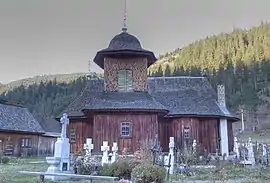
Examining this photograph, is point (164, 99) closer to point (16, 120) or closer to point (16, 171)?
point (16, 171)

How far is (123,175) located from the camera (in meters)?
15.1

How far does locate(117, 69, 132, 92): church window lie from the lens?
27.6m

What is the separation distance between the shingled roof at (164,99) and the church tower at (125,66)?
658 millimetres

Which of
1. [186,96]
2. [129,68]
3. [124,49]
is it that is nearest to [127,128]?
[129,68]

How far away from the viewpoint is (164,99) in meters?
29.7

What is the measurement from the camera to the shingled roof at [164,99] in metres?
25.8

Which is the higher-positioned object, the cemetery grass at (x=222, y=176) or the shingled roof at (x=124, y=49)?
the shingled roof at (x=124, y=49)

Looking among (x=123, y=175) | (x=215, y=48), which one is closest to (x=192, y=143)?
(x=123, y=175)

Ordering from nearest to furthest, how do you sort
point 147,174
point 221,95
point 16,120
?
point 147,174 → point 221,95 → point 16,120

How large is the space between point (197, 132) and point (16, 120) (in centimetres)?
2301

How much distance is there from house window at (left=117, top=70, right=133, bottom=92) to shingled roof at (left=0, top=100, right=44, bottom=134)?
17.7 metres

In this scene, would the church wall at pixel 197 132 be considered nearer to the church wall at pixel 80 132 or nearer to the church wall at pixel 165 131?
the church wall at pixel 165 131

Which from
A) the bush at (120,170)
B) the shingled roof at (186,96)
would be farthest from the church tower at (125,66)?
the bush at (120,170)

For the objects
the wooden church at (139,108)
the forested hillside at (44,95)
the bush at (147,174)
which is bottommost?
the bush at (147,174)
